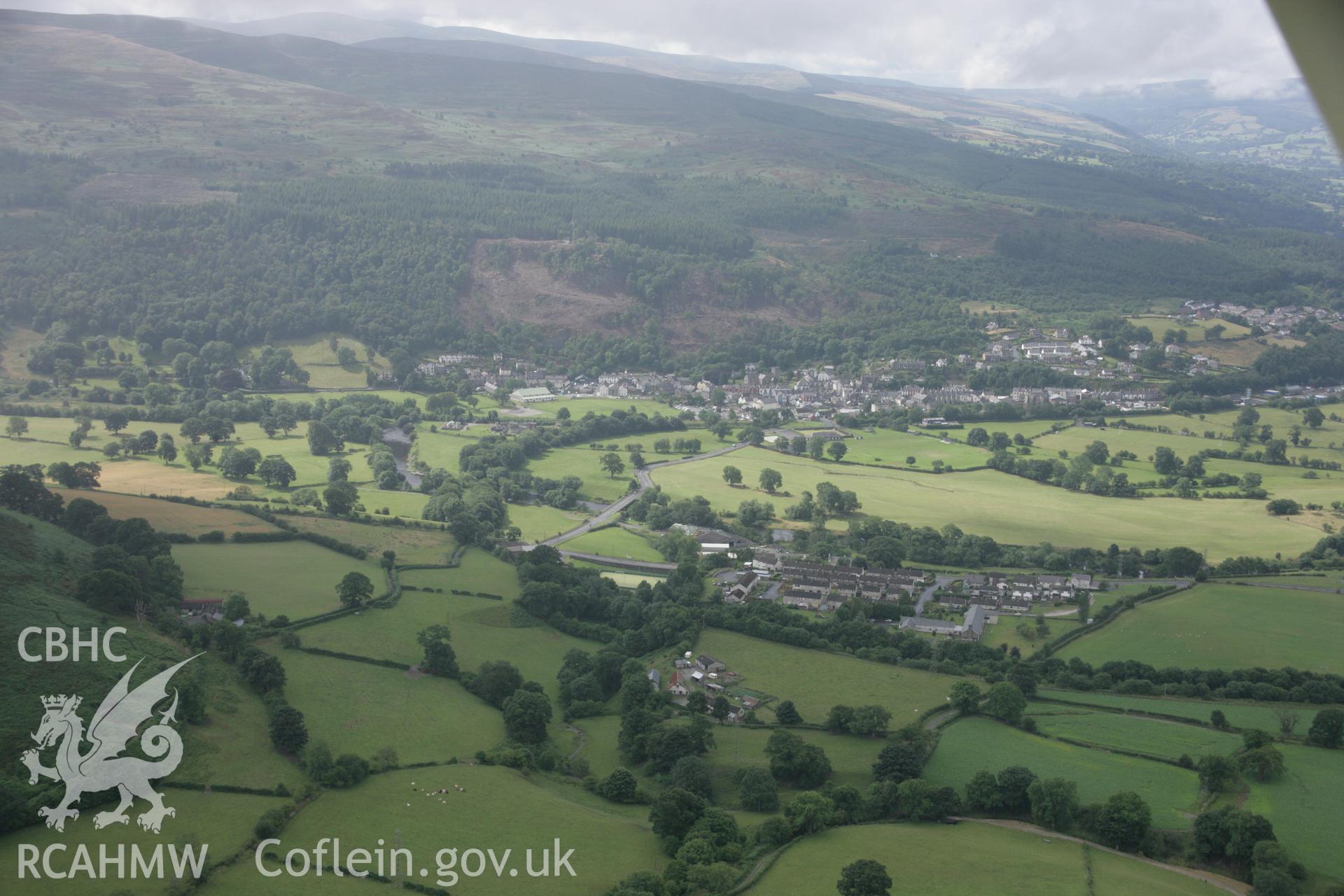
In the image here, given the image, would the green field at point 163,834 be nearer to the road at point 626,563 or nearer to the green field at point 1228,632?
the road at point 626,563

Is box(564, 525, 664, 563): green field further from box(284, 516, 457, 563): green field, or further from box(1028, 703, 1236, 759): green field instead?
Result: box(1028, 703, 1236, 759): green field

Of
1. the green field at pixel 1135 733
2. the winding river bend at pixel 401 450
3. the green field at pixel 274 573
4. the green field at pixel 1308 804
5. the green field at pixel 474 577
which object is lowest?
the winding river bend at pixel 401 450

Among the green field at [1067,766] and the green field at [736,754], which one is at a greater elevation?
the green field at [1067,766]

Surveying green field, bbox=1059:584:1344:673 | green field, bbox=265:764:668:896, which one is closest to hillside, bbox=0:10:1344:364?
green field, bbox=1059:584:1344:673

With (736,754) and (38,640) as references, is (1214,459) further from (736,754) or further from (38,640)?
(38,640)

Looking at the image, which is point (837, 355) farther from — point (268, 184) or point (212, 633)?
point (212, 633)

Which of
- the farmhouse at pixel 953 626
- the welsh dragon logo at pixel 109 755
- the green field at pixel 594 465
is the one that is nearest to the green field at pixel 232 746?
the welsh dragon logo at pixel 109 755

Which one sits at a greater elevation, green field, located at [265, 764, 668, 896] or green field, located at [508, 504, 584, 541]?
green field, located at [265, 764, 668, 896]
